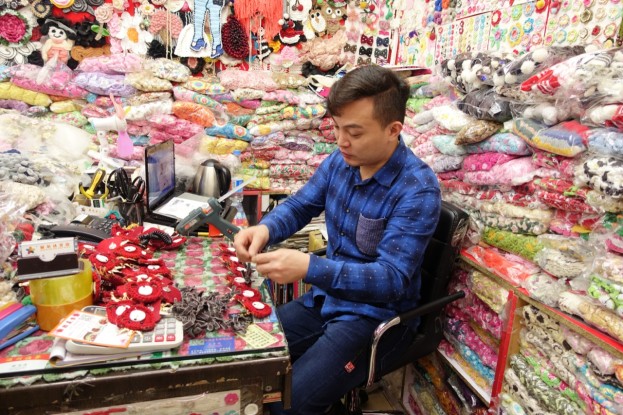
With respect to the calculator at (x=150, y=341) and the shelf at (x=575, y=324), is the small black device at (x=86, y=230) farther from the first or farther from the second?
the shelf at (x=575, y=324)

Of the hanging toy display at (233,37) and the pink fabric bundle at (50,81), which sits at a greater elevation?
the hanging toy display at (233,37)

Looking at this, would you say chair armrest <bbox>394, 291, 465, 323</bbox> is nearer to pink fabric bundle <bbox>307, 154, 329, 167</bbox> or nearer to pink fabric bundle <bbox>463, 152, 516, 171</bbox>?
pink fabric bundle <bbox>463, 152, 516, 171</bbox>

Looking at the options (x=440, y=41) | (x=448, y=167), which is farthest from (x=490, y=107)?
(x=440, y=41)

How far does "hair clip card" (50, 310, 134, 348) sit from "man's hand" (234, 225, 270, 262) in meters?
0.47

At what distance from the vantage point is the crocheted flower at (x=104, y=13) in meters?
2.58

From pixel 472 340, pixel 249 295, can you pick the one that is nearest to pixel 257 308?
pixel 249 295

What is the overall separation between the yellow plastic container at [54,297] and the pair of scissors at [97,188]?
42.1 inches

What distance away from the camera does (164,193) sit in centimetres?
212

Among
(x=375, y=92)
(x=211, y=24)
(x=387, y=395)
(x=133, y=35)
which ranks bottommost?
(x=387, y=395)

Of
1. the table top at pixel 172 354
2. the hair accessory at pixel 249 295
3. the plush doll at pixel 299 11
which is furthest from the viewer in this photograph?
the plush doll at pixel 299 11

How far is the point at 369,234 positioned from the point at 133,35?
218cm

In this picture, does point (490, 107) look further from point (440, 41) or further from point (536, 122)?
point (440, 41)

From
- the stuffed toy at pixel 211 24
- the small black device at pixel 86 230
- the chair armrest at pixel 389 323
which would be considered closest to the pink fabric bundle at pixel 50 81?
the stuffed toy at pixel 211 24

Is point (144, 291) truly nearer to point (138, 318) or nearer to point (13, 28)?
point (138, 318)
